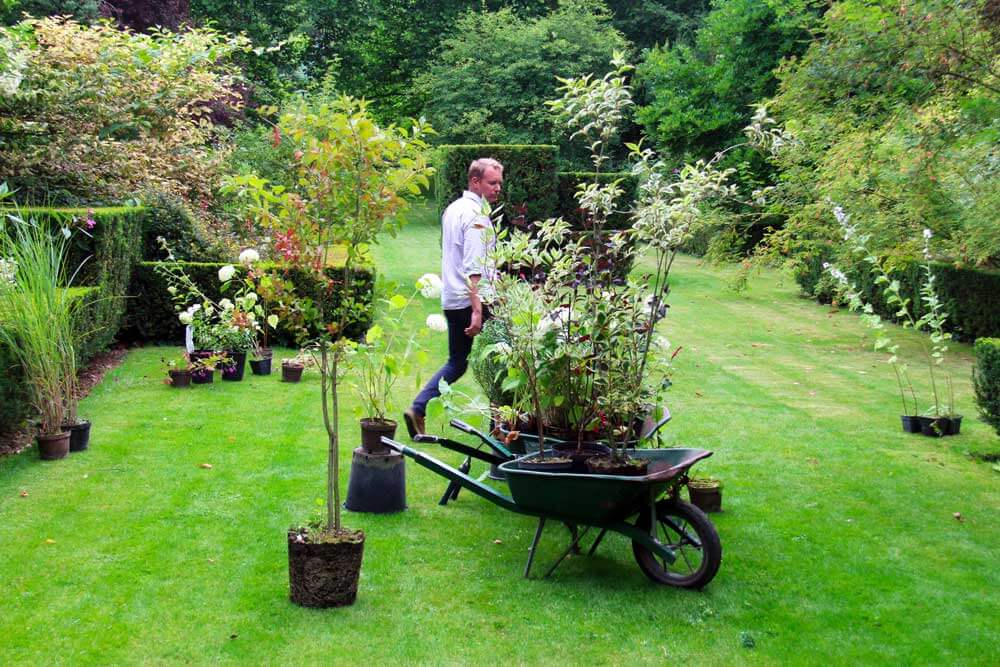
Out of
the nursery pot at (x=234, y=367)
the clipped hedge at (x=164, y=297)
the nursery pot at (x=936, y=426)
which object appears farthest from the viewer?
the clipped hedge at (x=164, y=297)

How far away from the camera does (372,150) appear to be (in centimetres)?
381

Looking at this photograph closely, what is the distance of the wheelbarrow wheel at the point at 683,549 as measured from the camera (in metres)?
4.01

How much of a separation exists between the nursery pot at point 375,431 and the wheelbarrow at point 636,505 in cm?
93

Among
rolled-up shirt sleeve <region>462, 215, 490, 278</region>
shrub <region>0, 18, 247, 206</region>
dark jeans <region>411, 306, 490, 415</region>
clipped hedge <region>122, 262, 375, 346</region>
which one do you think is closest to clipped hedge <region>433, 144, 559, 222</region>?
shrub <region>0, 18, 247, 206</region>

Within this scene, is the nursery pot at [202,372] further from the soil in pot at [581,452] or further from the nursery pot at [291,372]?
the soil in pot at [581,452]

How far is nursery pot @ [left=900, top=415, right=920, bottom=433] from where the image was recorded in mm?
7547

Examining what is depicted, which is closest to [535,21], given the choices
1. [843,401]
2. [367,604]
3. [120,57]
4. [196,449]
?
[120,57]

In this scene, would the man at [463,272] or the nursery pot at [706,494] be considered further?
the man at [463,272]

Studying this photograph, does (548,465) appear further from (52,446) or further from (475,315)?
(52,446)

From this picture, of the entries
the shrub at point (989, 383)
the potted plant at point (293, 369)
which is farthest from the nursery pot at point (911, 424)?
→ the potted plant at point (293, 369)

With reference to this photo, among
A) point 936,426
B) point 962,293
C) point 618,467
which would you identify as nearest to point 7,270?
point 618,467

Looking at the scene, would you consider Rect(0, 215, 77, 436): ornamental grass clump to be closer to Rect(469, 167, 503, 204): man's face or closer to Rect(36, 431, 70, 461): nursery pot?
Rect(36, 431, 70, 461): nursery pot

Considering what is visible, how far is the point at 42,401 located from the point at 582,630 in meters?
3.97

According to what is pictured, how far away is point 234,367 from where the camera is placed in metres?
8.61
